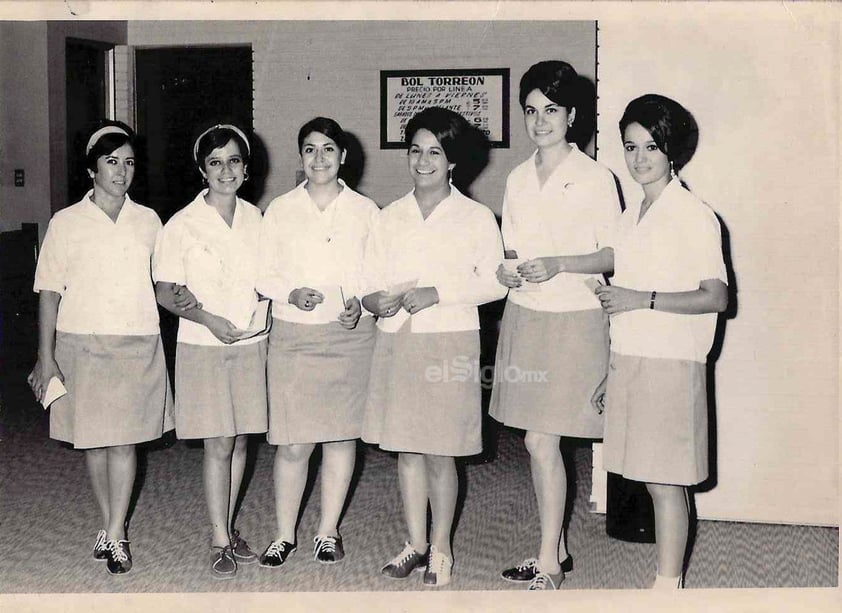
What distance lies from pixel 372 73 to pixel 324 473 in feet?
10.5

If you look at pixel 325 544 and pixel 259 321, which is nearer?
pixel 259 321

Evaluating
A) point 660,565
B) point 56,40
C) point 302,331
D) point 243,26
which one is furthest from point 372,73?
point 660,565

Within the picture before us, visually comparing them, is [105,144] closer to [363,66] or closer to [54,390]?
[54,390]

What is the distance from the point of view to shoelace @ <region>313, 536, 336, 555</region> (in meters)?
3.03

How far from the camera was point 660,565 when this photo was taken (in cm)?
251

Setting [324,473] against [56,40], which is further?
[56,40]

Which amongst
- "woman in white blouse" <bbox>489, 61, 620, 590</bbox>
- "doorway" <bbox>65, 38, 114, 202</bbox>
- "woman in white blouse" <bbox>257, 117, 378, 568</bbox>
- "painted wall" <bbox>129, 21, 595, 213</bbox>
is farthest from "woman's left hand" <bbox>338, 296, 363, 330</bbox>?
"doorway" <bbox>65, 38, 114, 202</bbox>

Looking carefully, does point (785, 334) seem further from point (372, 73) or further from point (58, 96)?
point (58, 96)

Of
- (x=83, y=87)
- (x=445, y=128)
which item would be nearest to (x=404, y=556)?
(x=445, y=128)

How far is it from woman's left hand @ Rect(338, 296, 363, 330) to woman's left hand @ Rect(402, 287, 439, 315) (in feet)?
0.59

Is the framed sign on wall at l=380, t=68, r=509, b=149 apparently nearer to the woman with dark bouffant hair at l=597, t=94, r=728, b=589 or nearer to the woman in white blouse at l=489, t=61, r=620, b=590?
the woman in white blouse at l=489, t=61, r=620, b=590

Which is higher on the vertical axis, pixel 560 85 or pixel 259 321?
pixel 560 85

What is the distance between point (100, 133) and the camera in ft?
9.22

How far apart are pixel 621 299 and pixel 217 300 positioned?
1.22m
